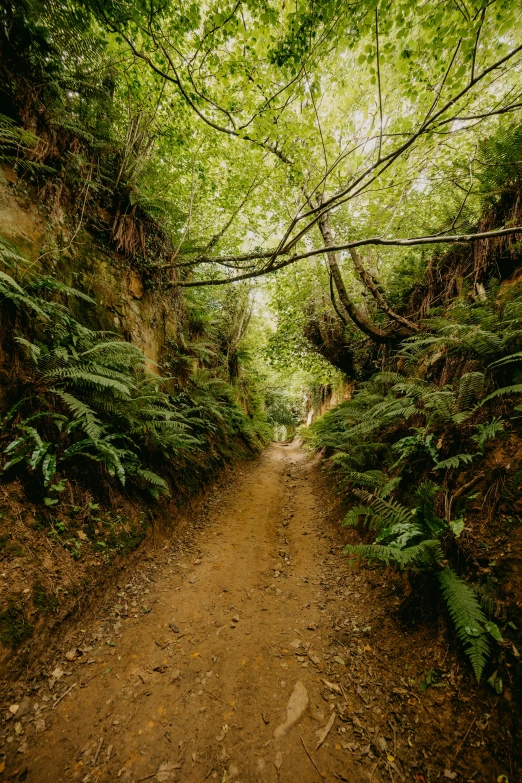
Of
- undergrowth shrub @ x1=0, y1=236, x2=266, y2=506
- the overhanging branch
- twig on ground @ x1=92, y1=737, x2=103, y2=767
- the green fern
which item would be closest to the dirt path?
twig on ground @ x1=92, y1=737, x2=103, y2=767

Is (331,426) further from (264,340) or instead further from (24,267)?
(24,267)

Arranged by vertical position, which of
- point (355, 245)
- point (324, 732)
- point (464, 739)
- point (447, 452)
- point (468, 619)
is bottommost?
point (324, 732)

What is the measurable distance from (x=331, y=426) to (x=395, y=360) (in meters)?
2.44

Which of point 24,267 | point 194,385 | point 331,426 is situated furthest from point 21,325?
point 331,426

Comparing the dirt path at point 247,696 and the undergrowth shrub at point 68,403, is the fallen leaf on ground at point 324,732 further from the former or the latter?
the undergrowth shrub at point 68,403

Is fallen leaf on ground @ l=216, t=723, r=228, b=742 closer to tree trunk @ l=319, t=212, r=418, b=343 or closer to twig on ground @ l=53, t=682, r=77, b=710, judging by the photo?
twig on ground @ l=53, t=682, r=77, b=710

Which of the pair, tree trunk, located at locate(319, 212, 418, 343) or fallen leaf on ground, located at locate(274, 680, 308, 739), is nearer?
fallen leaf on ground, located at locate(274, 680, 308, 739)

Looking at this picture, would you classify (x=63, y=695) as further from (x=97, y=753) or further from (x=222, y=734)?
(x=222, y=734)

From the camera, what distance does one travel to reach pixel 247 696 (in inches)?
91.4

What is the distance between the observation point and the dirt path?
1840 mm

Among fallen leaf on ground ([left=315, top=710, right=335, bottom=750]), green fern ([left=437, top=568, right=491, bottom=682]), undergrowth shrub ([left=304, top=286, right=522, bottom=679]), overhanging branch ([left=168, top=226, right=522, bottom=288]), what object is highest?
overhanging branch ([left=168, top=226, right=522, bottom=288])

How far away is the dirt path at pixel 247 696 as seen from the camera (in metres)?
1.84

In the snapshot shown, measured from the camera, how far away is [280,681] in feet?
8.00

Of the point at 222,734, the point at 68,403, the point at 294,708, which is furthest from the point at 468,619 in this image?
the point at 68,403
